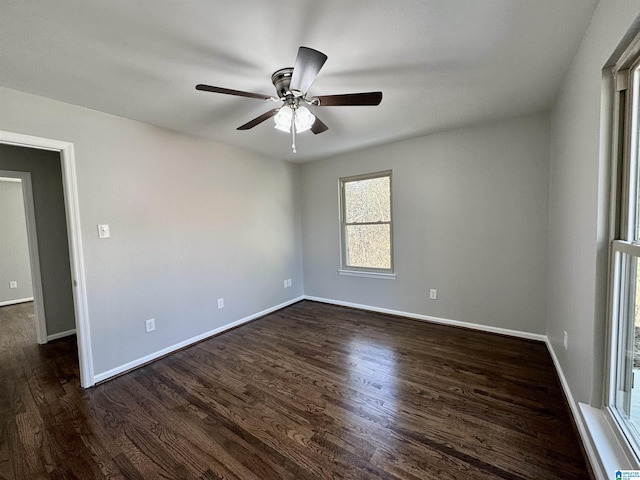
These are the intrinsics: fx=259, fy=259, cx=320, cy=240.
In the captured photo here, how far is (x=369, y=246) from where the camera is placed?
3.87 meters

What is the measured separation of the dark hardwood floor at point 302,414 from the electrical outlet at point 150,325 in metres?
0.34

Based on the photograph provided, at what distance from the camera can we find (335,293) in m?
4.21

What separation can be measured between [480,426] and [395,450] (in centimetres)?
59

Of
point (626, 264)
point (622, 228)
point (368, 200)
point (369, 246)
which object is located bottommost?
point (369, 246)

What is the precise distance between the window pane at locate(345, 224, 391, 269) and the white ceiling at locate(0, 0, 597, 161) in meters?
1.75

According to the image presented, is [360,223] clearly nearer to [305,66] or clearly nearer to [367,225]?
[367,225]

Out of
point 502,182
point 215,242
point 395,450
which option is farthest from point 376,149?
point 395,450

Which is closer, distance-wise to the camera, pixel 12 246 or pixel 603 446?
pixel 603 446

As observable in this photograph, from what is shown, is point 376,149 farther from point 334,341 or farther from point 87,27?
point 87,27

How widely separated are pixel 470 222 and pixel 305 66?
2.56 meters

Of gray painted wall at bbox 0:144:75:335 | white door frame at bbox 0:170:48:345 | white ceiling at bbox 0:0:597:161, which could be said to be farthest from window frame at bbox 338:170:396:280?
white door frame at bbox 0:170:48:345

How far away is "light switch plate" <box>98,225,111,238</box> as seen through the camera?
2.29 m

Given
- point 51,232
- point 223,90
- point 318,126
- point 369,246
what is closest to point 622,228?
point 318,126

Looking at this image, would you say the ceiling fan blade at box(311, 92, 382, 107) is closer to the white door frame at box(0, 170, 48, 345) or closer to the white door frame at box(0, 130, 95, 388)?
the white door frame at box(0, 130, 95, 388)
